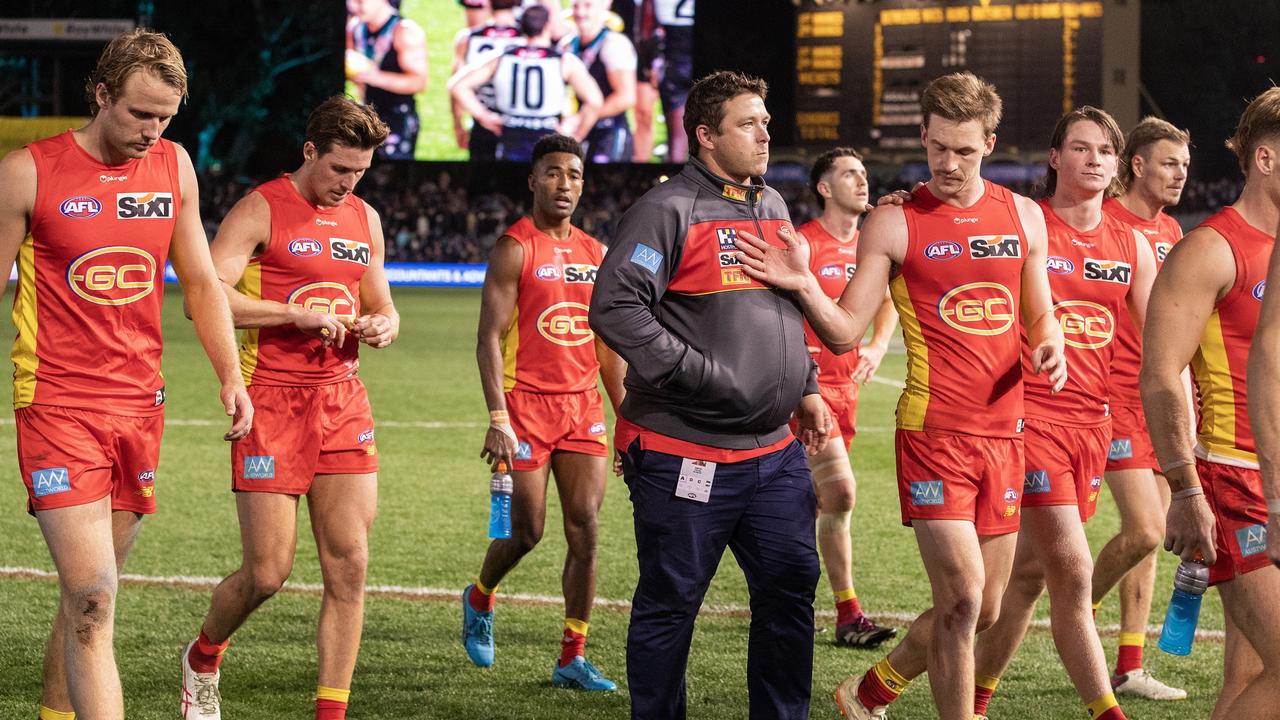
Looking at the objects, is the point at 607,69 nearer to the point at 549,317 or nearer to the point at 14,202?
the point at 549,317

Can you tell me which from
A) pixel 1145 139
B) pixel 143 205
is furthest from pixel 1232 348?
pixel 143 205

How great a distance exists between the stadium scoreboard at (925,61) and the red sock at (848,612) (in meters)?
28.5

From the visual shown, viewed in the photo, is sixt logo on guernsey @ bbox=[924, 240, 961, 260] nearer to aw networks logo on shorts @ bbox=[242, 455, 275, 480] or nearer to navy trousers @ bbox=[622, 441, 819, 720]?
navy trousers @ bbox=[622, 441, 819, 720]

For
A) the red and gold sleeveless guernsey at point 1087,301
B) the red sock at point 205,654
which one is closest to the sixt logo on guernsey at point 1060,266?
the red and gold sleeveless guernsey at point 1087,301

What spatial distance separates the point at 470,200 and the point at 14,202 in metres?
39.8

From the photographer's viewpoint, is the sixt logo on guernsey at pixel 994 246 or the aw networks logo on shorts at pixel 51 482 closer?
the aw networks logo on shorts at pixel 51 482

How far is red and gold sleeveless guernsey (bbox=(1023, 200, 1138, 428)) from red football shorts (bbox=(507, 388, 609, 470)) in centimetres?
196

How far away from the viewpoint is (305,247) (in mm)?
5426

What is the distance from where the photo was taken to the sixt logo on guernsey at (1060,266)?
5.64m

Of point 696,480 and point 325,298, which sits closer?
point 696,480

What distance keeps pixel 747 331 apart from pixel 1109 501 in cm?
738

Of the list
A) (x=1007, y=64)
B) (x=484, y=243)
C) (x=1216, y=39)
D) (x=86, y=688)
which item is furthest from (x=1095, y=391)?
(x=1216, y=39)

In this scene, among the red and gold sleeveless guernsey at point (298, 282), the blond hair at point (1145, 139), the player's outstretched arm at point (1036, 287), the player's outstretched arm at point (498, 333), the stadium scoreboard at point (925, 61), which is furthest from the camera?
the stadium scoreboard at point (925, 61)

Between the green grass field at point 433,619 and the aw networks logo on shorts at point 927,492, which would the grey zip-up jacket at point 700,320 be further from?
the green grass field at point 433,619
